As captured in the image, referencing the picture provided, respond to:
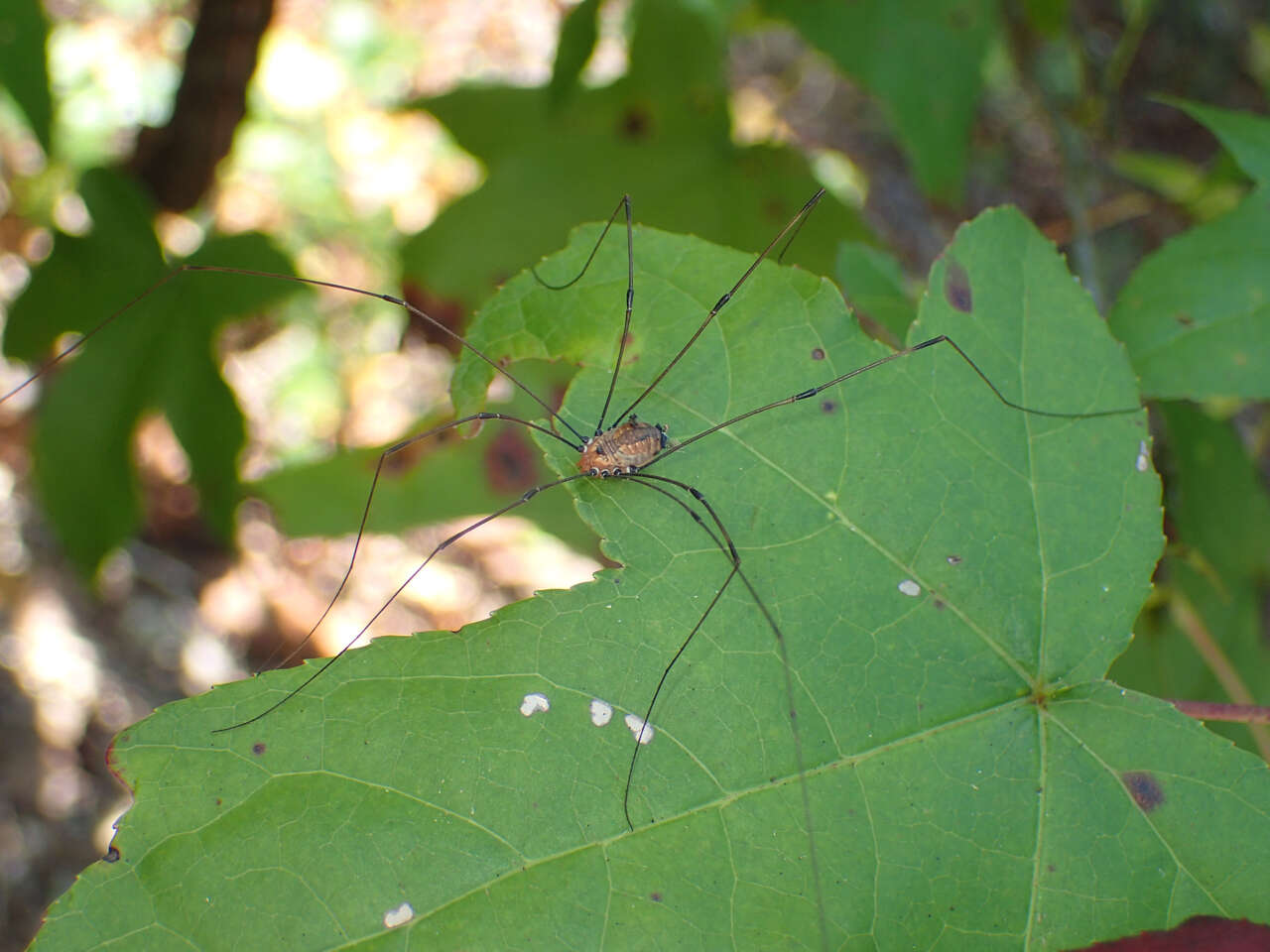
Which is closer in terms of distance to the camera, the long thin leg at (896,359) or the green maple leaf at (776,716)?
the green maple leaf at (776,716)

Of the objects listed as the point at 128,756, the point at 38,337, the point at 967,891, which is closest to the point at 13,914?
the point at 38,337

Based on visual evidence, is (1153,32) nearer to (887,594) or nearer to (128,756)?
(887,594)

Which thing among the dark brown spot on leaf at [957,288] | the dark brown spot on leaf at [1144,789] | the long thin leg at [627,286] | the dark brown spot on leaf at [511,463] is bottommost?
the dark brown spot on leaf at [511,463]

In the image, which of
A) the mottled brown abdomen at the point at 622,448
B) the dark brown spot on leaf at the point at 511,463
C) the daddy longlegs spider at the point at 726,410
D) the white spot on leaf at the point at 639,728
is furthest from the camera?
the dark brown spot on leaf at the point at 511,463

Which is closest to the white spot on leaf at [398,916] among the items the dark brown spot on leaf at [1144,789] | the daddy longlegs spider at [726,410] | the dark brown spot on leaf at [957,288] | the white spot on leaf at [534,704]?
the white spot on leaf at [534,704]

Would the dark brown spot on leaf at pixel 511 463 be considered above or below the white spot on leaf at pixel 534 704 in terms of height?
below

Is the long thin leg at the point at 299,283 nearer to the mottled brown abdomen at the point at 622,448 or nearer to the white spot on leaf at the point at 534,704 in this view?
the mottled brown abdomen at the point at 622,448

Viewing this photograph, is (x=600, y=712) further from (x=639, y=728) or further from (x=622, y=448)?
(x=622, y=448)

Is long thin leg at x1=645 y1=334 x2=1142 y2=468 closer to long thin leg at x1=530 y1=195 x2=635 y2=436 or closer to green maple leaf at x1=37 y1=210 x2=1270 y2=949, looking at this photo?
green maple leaf at x1=37 y1=210 x2=1270 y2=949
